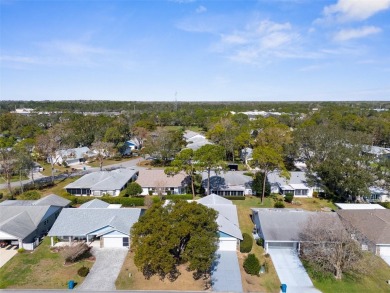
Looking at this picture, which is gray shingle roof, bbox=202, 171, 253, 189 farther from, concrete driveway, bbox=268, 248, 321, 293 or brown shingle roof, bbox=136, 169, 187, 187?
concrete driveway, bbox=268, 248, 321, 293

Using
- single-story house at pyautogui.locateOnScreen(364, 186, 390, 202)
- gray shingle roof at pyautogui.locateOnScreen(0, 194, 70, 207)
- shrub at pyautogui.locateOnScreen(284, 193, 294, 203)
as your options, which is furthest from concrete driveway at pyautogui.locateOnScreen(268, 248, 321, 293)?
gray shingle roof at pyautogui.locateOnScreen(0, 194, 70, 207)

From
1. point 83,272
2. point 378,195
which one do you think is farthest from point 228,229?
point 378,195

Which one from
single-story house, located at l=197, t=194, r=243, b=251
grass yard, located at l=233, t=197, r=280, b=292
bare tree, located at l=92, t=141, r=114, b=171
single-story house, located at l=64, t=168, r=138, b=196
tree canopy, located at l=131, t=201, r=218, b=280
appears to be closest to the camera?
tree canopy, located at l=131, t=201, r=218, b=280

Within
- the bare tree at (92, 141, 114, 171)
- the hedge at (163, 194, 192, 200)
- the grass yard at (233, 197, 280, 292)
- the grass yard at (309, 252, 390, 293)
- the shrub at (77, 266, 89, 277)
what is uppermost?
the bare tree at (92, 141, 114, 171)

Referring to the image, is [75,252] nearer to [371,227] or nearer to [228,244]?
[228,244]

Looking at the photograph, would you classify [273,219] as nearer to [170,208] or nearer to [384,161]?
[170,208]

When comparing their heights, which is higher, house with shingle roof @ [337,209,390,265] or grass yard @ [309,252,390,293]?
house with shingle roof @ [337,209,390,265]
